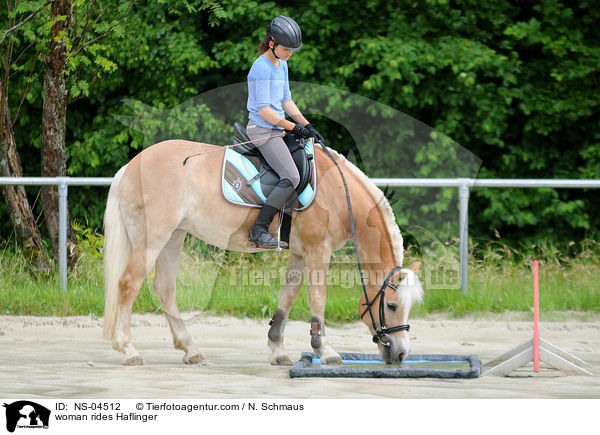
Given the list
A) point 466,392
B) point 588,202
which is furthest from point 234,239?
point 588,202

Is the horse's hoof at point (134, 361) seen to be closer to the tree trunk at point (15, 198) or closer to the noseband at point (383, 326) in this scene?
the noseband at point (383, 326)

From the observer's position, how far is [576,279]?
8.90m

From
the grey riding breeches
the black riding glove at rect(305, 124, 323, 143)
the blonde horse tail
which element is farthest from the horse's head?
the blonde horse tail

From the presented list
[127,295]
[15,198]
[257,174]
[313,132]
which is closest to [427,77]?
[15,198]

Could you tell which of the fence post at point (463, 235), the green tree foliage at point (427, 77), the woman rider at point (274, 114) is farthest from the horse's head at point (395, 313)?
the green tree foliage at point (427, 77)

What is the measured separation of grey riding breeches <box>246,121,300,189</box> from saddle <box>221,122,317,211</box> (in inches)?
3.5

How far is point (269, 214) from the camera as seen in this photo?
5.96m

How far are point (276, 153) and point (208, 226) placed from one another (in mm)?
782

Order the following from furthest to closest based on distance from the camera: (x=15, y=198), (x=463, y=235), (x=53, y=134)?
1. (x=53, y=134)
2. (x=15, y=198)
3. (x=463, y=235)

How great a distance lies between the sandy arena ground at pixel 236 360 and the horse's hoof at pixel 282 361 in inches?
4.0

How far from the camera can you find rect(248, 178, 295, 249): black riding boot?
19.4 feet

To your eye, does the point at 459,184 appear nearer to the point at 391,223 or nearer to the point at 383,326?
the point at 391,223

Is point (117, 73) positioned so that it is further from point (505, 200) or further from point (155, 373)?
point (155, 373)

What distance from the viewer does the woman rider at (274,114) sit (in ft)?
18.9
